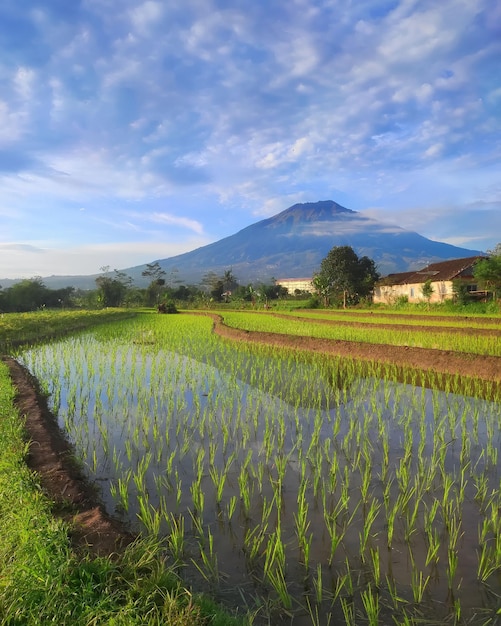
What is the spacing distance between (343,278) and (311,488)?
114ft

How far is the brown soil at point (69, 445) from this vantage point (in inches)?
102

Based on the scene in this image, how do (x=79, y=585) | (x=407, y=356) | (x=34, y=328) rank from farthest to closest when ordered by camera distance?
(x=34, y=328)
(x=407, y=356)
(x=79, y=585)

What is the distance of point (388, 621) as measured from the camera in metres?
2.07

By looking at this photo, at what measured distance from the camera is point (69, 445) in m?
4.66

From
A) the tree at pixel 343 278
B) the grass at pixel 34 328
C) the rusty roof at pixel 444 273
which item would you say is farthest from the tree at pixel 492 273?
the grass at pixel 34 328

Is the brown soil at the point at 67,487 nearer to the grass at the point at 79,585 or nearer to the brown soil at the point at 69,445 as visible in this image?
the brown soil at the point at 69,445

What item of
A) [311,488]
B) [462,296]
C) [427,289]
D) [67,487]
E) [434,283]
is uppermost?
[434,283]

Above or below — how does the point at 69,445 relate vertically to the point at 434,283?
below

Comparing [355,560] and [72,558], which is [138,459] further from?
[355,560]

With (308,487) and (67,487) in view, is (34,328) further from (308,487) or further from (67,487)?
(308,487)

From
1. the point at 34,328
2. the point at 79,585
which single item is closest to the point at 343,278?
the point at 34,328

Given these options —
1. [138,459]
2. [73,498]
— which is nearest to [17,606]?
[73,498]

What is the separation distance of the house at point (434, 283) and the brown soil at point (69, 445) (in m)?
20.7

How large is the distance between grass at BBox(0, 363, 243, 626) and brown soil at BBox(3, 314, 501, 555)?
0.47ft
